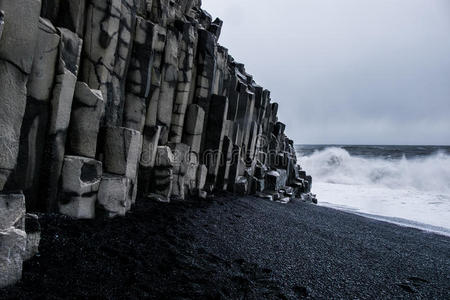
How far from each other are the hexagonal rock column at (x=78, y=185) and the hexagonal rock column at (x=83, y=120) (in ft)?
0.47

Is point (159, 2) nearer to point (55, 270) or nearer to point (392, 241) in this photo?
point (55, 270)

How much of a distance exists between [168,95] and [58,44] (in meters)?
2.46

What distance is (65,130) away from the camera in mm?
2881

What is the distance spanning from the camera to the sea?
11211mm

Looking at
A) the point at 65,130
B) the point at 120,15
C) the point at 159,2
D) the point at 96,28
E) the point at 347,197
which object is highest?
the point at 159,2

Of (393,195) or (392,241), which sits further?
(393,195)

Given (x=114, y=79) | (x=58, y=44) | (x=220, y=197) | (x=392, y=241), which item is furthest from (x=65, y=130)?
(x=392, y=241)

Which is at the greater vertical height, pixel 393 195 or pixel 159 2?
pixel 159 2

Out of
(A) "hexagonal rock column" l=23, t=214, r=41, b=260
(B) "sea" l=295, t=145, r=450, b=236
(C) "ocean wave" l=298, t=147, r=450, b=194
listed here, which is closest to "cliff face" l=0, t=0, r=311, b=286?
(A) "hexagonal rock column" l=23, t=214, r=41, b=260

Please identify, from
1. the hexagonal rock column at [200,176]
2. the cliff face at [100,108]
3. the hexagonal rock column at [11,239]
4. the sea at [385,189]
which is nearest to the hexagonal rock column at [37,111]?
the cliff face at [100,108]

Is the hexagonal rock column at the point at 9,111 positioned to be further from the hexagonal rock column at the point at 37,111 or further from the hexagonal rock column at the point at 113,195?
the hexagonal rock column at the point at 113,195

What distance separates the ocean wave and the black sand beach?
1860 centimetres

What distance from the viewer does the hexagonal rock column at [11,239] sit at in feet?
6.19

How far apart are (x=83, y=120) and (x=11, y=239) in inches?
57.1
